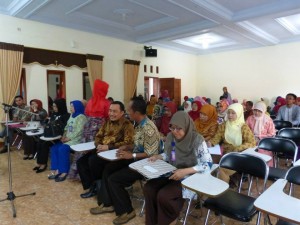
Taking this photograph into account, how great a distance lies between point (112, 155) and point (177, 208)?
0.85m

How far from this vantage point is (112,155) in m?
2.40

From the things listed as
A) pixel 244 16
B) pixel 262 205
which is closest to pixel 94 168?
pixel 262 205

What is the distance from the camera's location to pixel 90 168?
2.79m

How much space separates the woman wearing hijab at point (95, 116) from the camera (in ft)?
10.7

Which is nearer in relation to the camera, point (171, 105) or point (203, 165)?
point (203, 165)

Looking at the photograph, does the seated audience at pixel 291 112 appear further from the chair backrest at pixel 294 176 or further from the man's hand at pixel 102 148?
the man's hand at pixel 102 148

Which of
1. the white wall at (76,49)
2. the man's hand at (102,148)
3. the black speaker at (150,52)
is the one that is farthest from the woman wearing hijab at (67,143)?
the black speaker at (150,52)

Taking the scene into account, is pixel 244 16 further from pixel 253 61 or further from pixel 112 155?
pixel 112 155

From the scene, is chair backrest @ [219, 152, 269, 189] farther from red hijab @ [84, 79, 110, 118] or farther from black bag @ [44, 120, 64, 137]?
black bag @ [44, 120, 64, 137]

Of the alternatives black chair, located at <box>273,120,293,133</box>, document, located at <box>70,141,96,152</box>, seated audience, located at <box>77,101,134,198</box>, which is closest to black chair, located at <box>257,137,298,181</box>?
seated audience, located at <box>77,101,134,198</box>

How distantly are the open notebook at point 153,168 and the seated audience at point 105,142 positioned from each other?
0.75 m

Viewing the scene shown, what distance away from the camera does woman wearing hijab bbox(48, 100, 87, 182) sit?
3.40 meters

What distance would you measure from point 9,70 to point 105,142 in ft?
12.6

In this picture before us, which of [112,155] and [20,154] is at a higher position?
[112,155]
